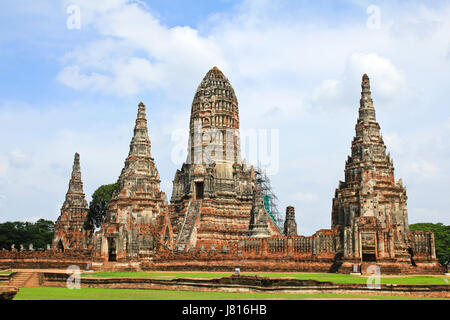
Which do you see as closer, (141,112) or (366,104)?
(366,104)

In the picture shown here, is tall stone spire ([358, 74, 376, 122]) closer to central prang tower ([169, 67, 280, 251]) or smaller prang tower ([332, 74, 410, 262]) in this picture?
smaller prang tower ([332, 74, 410, 262])

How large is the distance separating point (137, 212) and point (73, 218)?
21.6 meters

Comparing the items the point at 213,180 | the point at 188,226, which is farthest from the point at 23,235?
the point at 188,226

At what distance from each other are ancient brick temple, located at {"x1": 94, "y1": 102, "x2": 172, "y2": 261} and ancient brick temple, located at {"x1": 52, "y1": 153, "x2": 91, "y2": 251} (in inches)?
662

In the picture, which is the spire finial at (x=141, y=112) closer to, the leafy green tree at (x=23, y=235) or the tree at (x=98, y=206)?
the tree at (x=98, y=206)

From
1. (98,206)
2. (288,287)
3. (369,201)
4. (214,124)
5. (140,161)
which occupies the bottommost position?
(288,287)

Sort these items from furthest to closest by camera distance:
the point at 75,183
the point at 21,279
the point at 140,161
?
the point at 75,183 < the point at 140,161 < the point at 21,279

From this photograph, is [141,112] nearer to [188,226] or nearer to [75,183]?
[188,226]

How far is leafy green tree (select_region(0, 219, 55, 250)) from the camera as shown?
7593cm

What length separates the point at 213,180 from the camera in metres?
59.9

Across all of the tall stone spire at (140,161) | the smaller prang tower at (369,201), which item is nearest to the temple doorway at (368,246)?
the smaller prang tower at (369,201)

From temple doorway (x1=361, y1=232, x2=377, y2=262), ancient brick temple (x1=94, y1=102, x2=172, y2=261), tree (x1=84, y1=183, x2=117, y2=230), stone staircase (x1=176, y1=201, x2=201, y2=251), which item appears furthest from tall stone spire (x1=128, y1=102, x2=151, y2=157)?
temple doorway (x1=361, y1=232, x2=377, y2=262)
